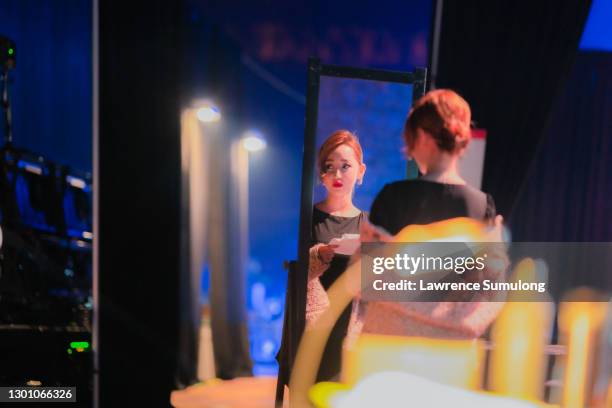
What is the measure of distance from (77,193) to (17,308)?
1.76 feet

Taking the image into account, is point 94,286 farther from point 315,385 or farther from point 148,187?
point 315,385

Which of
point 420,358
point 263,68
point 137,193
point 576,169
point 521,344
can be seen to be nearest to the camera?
point 420,358

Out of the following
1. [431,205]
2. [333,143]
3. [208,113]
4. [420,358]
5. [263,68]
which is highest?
[263,68]

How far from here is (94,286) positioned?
6.49ft

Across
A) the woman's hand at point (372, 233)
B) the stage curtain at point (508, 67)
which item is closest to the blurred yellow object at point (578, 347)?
the stage curtain at point (508, 67)

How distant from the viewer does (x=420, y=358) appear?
1733mm

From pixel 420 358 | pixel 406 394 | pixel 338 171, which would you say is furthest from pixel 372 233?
pixel 406 394

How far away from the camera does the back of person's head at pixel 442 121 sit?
1772mm

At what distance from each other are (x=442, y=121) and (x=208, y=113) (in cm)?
104

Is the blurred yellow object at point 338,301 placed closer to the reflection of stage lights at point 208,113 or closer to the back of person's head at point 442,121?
the back of person's head at point 442,121

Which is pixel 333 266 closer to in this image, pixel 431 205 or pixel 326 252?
pixel 326 252

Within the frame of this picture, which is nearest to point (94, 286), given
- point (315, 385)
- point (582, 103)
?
point (315, 385)

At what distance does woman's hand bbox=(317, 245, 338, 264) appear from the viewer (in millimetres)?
1801

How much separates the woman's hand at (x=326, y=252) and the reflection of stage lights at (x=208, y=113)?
807 millimetres
